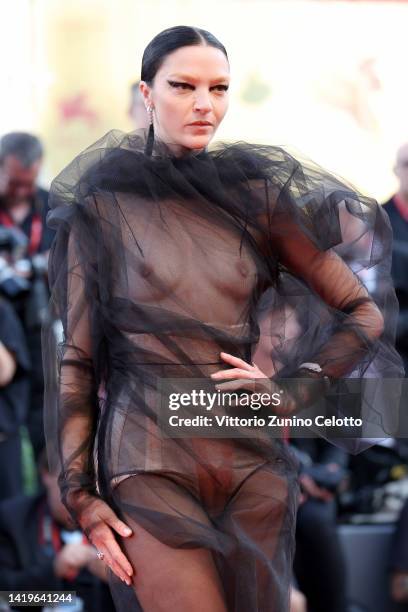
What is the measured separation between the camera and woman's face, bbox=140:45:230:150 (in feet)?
9.43

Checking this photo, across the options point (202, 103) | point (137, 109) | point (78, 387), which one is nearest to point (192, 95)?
point (202, 103)

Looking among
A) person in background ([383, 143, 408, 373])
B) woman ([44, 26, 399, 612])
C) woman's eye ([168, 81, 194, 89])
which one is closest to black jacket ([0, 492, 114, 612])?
person in background ([383, 143, 408, 373])

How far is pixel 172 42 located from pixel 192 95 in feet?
0.48

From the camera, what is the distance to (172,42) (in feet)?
9.56

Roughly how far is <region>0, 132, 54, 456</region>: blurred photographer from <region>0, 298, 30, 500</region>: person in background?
0.33 feet

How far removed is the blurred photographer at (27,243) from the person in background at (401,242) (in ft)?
4.93

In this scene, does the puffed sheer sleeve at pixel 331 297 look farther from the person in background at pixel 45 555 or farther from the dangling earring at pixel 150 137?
the person in background at pixel 45 555

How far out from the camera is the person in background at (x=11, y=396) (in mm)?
4992

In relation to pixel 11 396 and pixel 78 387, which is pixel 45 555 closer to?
pixel 11 396

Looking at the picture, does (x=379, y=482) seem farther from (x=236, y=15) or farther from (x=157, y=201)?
(x=157, y=201)

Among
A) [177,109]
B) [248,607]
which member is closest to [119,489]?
[248,607]

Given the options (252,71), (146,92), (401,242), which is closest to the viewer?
(146,92)

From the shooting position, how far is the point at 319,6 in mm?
6609

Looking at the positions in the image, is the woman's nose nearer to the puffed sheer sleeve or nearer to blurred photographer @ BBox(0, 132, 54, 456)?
the puffed sheer sleeve
